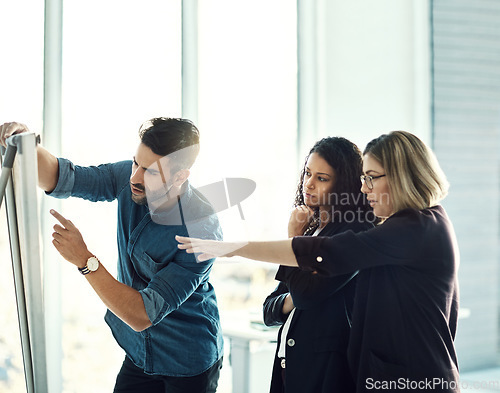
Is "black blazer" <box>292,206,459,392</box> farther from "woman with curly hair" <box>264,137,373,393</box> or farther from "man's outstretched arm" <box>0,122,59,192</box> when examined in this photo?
"man's outstretched arm" <box>0,122,59,192</box>

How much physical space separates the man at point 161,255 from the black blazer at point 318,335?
266 mm

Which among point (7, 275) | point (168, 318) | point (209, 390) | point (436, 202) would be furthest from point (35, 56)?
point (436, 202)

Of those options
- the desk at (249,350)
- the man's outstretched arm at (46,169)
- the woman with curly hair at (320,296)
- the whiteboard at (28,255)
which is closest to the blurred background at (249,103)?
the desk at (249,350)

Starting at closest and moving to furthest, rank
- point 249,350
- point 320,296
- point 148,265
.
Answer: point 320,296 < point 148,265 < point 249,350

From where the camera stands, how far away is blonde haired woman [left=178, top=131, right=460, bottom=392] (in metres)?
1.33

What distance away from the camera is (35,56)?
221cm

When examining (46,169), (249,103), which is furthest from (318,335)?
(249,103)

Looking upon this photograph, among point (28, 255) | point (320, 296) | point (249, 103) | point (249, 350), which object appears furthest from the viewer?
point (249, 103)

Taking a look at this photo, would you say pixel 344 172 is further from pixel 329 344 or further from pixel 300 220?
pixel 329 344

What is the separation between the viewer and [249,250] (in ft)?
4.56

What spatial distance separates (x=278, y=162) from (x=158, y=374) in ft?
5.24

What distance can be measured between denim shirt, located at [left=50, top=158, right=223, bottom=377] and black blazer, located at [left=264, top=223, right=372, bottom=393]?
0.85ft

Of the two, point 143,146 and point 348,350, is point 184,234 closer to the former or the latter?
point 143,146

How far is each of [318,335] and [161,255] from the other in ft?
1.58
